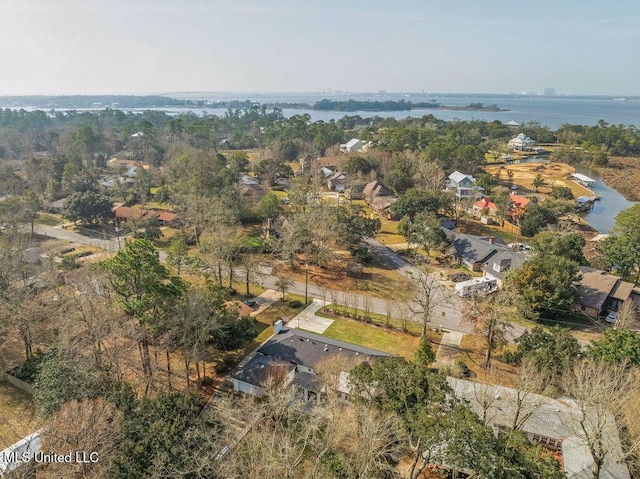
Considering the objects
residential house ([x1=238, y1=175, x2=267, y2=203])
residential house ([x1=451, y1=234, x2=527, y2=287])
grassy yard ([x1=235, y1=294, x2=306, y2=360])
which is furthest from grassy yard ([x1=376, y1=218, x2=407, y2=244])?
residential house ([x1=238, y1=175, x2=267, y2=203])

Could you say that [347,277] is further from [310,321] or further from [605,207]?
[605,207]

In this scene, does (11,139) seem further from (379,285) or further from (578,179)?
(578,179)

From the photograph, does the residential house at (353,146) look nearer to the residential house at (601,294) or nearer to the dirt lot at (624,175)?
the dirt lot at (624,175)

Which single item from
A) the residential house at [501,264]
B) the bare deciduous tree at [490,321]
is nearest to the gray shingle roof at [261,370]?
the bare deciduous tree at [490,321]

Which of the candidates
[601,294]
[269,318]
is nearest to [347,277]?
[269,318]

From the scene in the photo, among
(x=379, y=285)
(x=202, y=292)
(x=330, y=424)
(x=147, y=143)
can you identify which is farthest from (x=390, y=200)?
(x=147, y=143)
